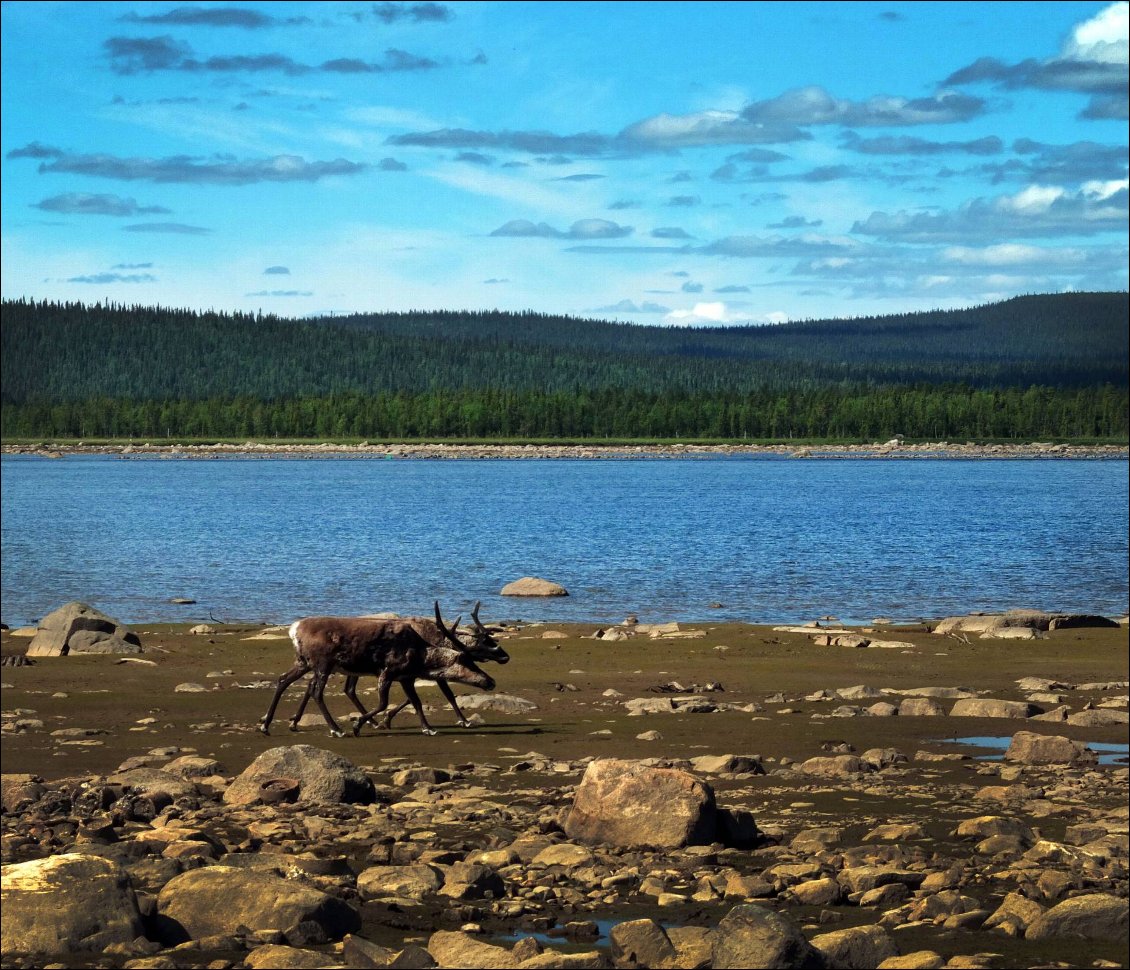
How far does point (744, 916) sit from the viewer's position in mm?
9344

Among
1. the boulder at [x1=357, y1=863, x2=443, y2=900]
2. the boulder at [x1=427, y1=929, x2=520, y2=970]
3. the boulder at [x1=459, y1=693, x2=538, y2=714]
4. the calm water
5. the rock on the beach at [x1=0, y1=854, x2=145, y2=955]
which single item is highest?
the rock on the beach at [x1=0, y1=854, x2=145, y2=955]

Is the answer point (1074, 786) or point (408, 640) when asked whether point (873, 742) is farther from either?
point (408, 640)

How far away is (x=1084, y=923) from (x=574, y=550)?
4933 cm

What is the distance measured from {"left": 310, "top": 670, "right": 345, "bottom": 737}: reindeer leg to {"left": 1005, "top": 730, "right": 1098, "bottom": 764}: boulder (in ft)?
25.3

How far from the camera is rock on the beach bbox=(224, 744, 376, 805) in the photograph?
46.1 ft

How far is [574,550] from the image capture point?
5925 centimetres

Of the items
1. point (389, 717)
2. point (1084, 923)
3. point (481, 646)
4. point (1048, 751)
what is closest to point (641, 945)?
point (1084, 923)

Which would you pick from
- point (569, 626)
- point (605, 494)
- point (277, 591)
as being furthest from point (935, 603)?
point (605, 494)

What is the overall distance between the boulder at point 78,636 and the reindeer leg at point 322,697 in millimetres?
9461

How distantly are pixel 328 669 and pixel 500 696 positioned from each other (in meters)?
2.80

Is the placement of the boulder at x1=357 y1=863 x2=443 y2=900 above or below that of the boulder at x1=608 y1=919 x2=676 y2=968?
below

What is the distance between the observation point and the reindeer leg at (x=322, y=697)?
18.7m

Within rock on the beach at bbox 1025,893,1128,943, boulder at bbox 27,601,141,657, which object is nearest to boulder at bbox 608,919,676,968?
rock on the beach at bbox 1025,893,1128,943

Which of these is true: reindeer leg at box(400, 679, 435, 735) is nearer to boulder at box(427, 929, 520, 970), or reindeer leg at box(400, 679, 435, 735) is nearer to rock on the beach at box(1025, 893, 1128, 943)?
boulder at box(427, 929, 520, 970)
